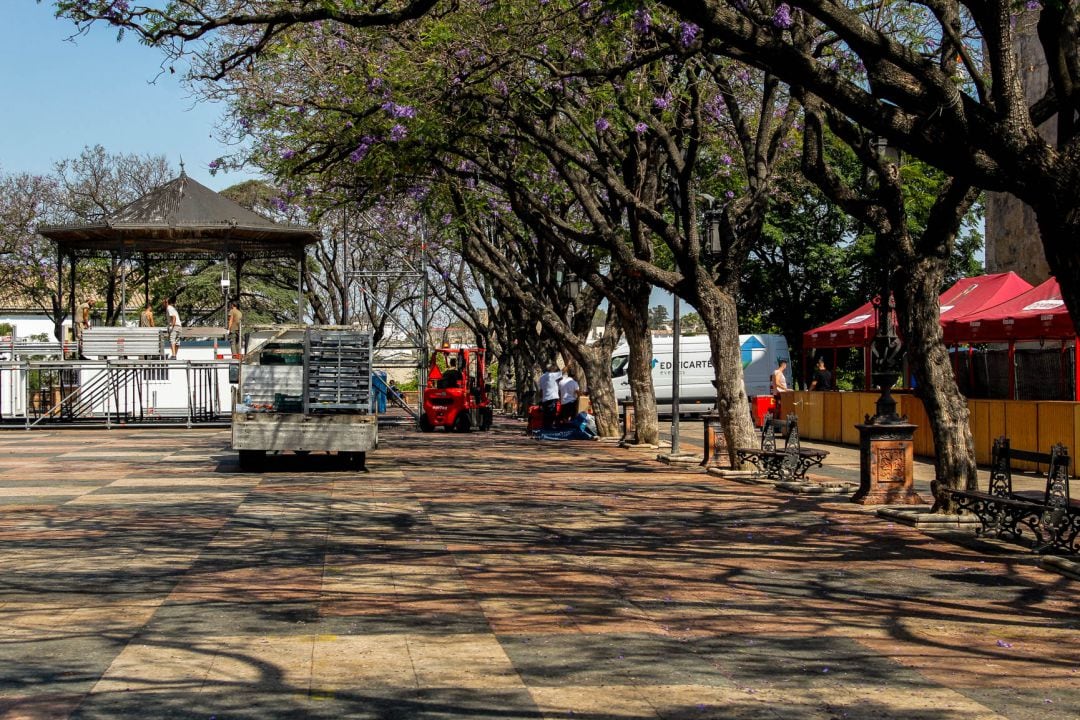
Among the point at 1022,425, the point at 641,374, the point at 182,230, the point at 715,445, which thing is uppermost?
the point at 182,230

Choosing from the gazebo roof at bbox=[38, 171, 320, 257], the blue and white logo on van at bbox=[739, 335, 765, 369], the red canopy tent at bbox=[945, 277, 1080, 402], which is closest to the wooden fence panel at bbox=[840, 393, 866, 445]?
the red canopy tent at bbox=[945, 277, 1080, 402]

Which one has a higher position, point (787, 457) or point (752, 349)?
point (752, 349)

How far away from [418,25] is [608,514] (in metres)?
8.91

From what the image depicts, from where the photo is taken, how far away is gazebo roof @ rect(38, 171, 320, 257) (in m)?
34.2

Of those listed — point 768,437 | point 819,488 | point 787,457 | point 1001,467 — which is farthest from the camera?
point 768,437

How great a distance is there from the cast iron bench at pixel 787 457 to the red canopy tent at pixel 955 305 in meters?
3.24

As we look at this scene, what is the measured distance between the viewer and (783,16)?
52.4ft

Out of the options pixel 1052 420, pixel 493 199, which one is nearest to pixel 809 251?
pixel 493 199

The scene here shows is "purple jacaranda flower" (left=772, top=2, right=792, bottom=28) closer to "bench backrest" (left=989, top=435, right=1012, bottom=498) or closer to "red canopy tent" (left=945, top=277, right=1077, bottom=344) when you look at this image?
"bench backrest" (left=989, top=435, right=1012, bottom=498)

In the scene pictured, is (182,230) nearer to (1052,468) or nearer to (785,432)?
(785,432)

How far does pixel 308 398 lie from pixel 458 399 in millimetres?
14318

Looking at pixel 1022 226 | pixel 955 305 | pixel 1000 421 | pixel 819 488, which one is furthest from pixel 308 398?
pixel 1022 226

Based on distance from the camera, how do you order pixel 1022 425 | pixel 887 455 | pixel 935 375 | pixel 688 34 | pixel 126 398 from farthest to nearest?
pixel 126 398 → pixel 1022 425 → pixel 688 34 → pixel 887 455 → pixel 935 375

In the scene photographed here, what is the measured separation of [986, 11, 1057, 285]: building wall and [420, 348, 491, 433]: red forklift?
548 inches
